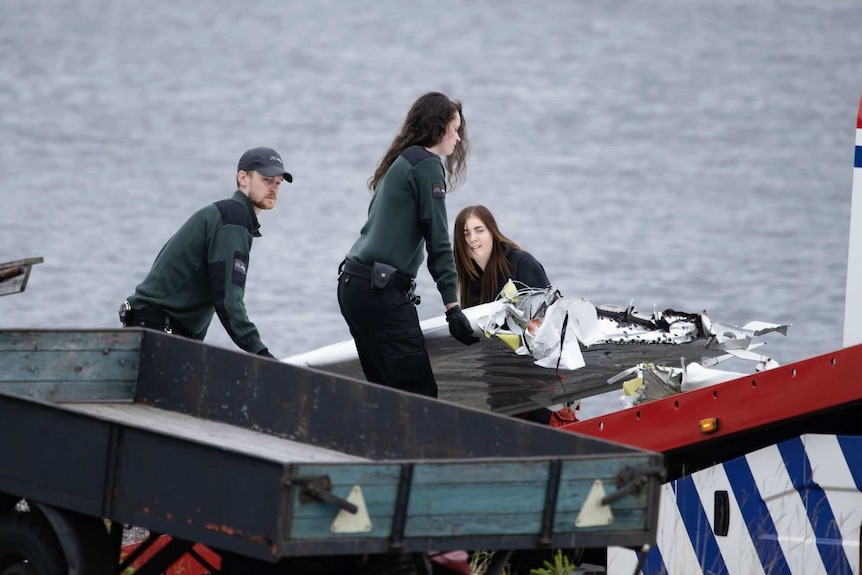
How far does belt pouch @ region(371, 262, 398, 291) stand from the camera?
7.45 meters

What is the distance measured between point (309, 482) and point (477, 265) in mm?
3934

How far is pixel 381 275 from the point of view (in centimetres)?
745

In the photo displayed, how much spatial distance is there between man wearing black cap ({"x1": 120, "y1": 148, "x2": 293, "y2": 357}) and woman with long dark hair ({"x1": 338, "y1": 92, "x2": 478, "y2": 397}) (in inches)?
18.5

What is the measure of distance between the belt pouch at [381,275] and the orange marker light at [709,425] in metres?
1.47

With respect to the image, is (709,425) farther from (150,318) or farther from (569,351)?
(150,318)

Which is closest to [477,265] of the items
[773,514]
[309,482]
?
[773,514]

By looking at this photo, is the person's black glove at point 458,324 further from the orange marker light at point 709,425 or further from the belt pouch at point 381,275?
the orange marker light at point 709,425

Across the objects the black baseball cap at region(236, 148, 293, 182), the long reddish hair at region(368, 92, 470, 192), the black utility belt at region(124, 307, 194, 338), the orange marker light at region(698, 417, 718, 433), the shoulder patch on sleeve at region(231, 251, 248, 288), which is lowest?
the orange marker light at region(698, 417, 718, 433)

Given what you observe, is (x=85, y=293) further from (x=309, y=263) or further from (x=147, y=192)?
(x=147, y=192)

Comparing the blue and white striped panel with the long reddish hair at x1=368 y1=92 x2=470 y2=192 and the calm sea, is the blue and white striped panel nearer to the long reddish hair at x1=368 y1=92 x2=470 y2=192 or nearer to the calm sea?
the long reddish hair at x1=368 y1=92 x2=470 y2=192

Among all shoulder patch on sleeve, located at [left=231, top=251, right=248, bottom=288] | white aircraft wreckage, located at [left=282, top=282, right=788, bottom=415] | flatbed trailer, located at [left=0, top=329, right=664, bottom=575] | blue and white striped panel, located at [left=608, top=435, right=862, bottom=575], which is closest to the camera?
flatbed trailer, located at [left=0, top=329, right=664, bottom=575]

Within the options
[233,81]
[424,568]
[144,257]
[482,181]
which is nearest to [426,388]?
[424,568]

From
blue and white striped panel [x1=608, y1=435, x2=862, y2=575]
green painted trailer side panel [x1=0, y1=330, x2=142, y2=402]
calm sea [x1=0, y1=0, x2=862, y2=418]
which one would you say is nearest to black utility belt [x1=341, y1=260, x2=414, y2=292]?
green painted trailer side panel [x1=0, y1=330, x2=142, y2=402]

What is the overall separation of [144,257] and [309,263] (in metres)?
3.43
